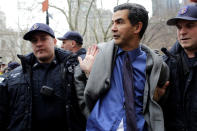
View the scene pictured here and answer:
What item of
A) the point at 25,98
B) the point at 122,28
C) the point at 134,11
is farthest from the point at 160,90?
the point at 25,98

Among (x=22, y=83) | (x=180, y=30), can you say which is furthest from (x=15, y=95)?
(x=180, y=30)

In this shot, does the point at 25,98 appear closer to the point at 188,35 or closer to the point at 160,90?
the point at 160,90

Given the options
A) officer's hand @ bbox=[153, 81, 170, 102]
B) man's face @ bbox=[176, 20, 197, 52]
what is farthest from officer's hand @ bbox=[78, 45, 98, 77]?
man's face @ bbox=[176, 20, 197, 52]

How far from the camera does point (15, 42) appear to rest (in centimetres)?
3042

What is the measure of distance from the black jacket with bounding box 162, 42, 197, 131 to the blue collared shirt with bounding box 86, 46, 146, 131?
1.58 ft

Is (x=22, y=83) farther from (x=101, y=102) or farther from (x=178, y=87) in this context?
(x=178, y=87)

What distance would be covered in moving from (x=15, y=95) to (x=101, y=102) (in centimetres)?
122

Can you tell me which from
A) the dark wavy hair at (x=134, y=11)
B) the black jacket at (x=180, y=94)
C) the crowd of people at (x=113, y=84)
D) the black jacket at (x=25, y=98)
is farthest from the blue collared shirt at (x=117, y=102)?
the black jacket at (x=25, y=98)

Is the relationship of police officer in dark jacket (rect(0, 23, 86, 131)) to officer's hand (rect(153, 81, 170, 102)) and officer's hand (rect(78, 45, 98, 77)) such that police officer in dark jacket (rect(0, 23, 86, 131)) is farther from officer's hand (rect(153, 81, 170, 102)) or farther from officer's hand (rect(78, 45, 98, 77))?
officer's hand (rect(153, 81, 170, 102))

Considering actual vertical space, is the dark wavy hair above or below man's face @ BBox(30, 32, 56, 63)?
above

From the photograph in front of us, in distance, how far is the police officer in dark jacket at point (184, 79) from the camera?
7.94 feet

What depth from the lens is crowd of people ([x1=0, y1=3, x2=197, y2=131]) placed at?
2.24 meters

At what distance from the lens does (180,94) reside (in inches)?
99.7

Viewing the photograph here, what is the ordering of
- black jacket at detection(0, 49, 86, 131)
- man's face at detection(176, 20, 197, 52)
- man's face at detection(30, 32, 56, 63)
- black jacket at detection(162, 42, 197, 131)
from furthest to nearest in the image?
man's face at detection(30, 32, 56, 63), black jacket at detection(0, 49, 86, 131), man's face at detection(176, 20, 197, 52), black jacket at detection(162, 42, 197, 131)
